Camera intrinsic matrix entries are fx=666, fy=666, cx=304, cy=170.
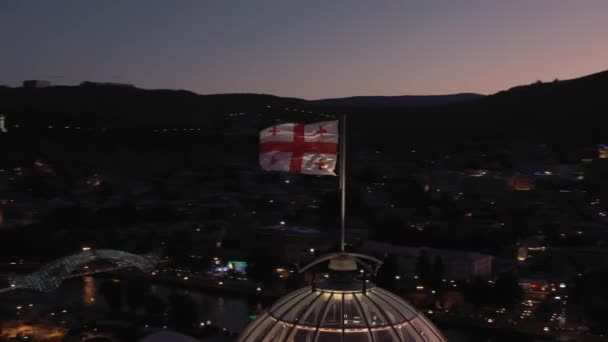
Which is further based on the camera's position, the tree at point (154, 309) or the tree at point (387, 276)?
the tree at point (387, 276)

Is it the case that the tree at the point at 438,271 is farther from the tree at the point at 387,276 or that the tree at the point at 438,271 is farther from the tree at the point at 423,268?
the tree at the point at 387,276

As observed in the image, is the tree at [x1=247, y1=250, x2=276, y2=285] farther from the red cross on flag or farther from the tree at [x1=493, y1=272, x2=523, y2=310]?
the red cross on flag

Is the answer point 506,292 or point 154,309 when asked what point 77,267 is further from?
point 506,292

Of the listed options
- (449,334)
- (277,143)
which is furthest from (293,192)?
(277,143)

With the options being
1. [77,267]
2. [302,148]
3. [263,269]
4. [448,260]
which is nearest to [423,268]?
[448,260]

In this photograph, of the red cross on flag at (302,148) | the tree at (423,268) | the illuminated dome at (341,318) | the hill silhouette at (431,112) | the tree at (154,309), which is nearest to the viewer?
the illuminated dome at (341,318)

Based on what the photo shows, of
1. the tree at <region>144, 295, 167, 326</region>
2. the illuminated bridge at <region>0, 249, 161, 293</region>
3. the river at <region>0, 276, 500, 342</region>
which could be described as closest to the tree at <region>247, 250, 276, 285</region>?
the river at <region>0, 276, 500, 342</region>

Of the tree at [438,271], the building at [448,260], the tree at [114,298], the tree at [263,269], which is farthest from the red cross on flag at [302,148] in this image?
the tree at [263,269]
